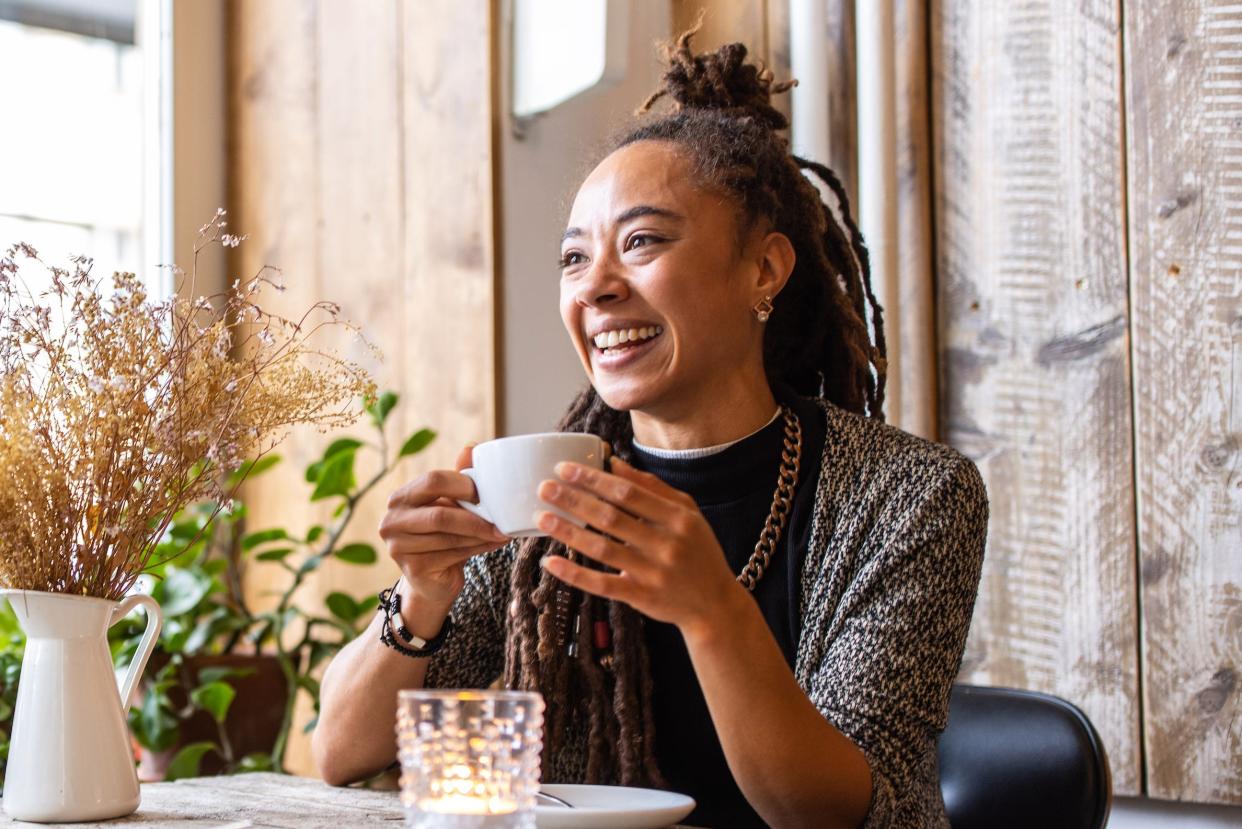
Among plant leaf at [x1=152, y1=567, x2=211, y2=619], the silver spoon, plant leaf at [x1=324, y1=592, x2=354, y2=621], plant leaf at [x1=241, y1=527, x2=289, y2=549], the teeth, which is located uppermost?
the teeth

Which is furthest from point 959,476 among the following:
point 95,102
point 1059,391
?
point 95,102

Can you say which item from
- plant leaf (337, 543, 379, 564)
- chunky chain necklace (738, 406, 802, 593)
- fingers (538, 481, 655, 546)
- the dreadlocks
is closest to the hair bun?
the dreadlocks

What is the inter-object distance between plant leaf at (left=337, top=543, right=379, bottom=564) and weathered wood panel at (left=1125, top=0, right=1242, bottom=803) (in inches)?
42.3

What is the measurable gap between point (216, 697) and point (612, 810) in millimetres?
1126

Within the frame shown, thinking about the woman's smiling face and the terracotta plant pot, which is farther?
the terracotta plant pot

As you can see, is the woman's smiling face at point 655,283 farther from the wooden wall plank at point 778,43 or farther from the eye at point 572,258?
the wooden wall plank at point 778,43

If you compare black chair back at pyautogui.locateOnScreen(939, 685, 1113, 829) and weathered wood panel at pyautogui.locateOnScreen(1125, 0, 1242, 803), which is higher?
weathered wood panel at pyautogui.locateOnScreen(1125, 0, 1242, 803)

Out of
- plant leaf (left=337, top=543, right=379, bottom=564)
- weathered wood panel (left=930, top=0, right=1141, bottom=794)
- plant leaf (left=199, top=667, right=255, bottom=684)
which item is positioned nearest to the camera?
weathered wood panel (left=930, top=0, right=1141, bottom=794)

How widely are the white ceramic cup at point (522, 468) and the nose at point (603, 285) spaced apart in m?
0.44

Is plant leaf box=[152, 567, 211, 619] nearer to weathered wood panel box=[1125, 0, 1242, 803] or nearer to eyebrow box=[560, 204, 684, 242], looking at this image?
eyebrow box=[560, 204, 684, 242]

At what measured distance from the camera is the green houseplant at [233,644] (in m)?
1.91

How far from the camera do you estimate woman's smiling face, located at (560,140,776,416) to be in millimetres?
1337

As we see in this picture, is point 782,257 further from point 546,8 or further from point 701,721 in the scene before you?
point 546,8

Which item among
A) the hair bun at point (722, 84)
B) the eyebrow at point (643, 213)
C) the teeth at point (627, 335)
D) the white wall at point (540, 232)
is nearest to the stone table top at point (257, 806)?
the teeth at point (627, 335)
